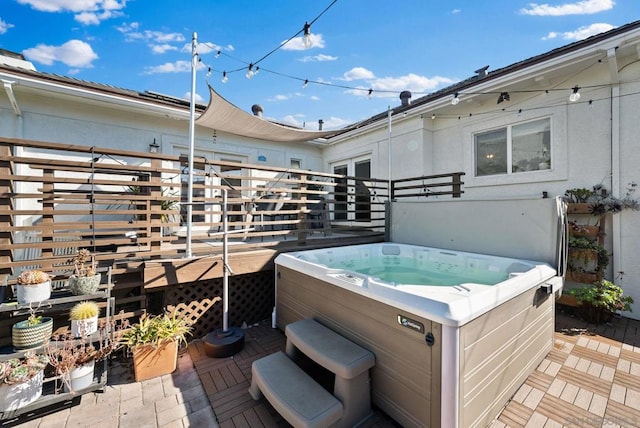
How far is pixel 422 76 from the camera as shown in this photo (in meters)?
6.40

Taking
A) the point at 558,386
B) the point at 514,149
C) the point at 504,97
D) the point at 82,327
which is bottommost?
the point at 558,386

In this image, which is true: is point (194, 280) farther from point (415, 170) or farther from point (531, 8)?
point (531, 8)

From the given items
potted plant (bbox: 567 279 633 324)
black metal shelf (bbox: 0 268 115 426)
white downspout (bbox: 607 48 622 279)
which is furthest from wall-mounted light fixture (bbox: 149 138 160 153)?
white downspout (bbox: 607 48 622 279)

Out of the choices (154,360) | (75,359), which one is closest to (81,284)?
(75,359)

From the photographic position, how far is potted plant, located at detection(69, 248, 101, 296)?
2590mm

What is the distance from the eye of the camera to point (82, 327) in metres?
2.48

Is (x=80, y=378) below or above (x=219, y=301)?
below

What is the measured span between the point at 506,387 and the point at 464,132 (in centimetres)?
526

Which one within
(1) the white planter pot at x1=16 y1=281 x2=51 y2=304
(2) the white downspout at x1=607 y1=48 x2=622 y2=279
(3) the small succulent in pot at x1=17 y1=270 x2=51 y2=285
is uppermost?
(2) the white downspout at x1=607 y1=48 x2=622 y2=279

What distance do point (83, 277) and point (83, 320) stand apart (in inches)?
15.8

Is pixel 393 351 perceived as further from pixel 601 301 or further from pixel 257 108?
pixel 257 108

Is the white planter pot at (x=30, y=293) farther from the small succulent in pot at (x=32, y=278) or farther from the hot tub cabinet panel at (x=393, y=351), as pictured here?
the hot tub cabinet panel at (x=393, y=351)

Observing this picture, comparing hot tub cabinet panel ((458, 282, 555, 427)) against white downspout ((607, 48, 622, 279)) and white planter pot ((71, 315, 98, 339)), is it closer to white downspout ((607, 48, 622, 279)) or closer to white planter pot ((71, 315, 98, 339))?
white downspout ((607, 48, 622, 279))

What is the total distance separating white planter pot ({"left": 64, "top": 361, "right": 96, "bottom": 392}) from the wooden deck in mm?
950
